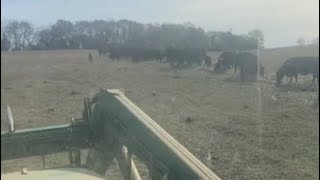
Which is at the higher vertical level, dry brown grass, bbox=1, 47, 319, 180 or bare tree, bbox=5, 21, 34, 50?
bare tree, bbox=5, 21, 34, 50

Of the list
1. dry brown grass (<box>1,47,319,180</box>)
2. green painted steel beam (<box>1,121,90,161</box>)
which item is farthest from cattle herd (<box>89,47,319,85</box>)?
green painted steel beam (<box>1,121,90,161</box>)

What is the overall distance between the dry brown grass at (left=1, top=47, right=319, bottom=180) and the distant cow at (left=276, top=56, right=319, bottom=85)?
3759 millimetres

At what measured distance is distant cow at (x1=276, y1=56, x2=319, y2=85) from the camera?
22.3 m

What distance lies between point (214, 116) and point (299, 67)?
39.0 ft

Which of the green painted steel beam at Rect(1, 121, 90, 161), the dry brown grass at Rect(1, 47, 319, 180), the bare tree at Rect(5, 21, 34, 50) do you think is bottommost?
the dry brown grass at Rect(1, 47, 319, 180)

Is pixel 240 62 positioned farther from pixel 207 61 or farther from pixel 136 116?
pixel 136 116

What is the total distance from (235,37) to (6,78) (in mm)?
16501

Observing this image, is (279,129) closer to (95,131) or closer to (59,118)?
(59,118)

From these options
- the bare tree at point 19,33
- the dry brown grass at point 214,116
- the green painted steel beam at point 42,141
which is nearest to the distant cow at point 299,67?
the dry brown grass at point 214,116

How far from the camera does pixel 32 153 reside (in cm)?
212

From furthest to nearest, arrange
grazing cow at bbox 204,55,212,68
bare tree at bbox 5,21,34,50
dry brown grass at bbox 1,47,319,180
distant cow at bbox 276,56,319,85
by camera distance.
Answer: grazing cow at bbox 204,55,212,68
distant cow at bbox 276,56,319,85
dry brown grass at bbox 1,47,319,180
bare tree at bbox 5,21,34,50

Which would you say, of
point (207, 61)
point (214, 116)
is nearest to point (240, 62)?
point (207, 61)

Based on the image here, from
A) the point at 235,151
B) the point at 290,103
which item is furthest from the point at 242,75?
the point at 235,151

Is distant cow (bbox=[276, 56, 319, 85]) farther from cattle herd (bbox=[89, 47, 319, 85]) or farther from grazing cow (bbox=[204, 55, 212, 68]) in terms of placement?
grazing cow (bbox=[204, 55, 212, 68])
